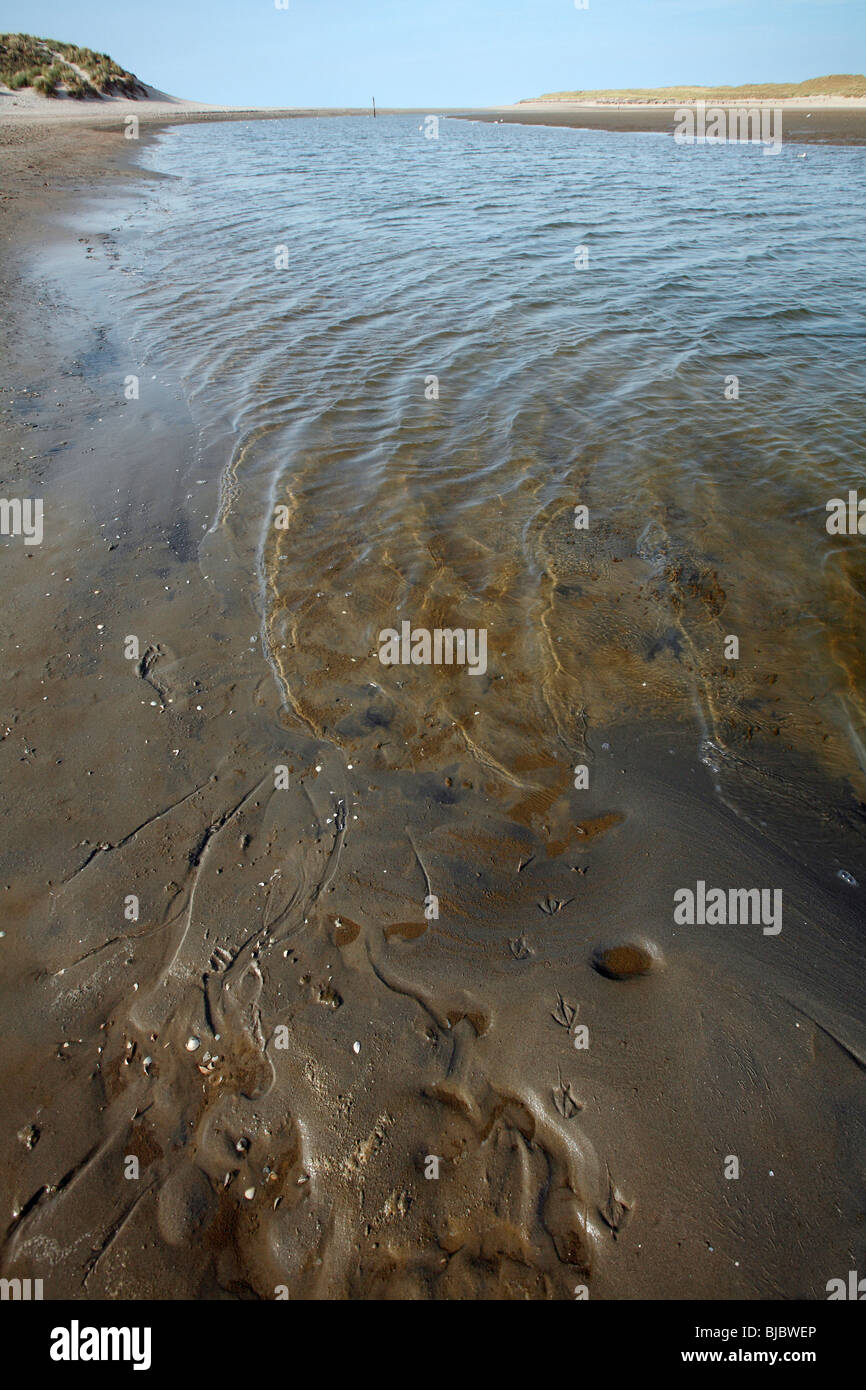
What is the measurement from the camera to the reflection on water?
16.7ft

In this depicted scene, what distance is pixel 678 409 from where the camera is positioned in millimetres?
9219

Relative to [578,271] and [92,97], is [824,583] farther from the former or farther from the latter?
[92,97]

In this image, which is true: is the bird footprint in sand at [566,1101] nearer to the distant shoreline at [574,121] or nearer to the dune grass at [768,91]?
the distant shoreline at [574,121]

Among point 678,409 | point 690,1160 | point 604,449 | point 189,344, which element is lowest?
point 690,1160

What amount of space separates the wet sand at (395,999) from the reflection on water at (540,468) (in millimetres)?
243

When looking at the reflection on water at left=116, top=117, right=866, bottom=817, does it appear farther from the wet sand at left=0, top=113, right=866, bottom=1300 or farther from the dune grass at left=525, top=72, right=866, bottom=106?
the dune grass at left=525, top=72, right=866, bottom=106

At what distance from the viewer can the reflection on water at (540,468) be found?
16.7 feet

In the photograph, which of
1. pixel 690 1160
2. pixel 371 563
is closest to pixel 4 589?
pixel 371 563

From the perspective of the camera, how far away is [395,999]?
3.39 metres

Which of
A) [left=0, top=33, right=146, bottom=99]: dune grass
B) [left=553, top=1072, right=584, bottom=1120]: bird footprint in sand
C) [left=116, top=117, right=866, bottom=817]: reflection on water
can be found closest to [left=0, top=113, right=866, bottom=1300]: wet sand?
[left=553, top=1072, right=584, bottom=1120]: bird footprint in sand

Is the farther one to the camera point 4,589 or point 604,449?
point 604,449

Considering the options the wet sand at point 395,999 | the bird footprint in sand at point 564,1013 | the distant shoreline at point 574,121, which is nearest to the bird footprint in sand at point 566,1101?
the wet sand at point 395,999

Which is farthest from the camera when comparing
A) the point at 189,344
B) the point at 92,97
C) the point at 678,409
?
the point at 92,97

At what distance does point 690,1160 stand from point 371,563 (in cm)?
525
